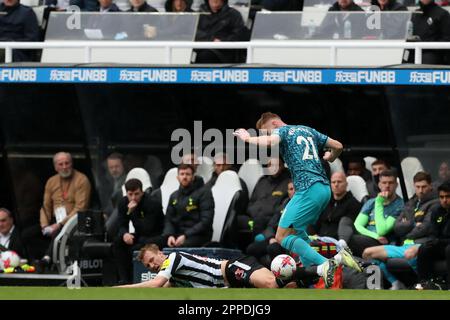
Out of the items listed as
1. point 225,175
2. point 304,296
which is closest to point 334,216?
point 225,175

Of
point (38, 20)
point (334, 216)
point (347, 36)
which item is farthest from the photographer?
point (38, 20)

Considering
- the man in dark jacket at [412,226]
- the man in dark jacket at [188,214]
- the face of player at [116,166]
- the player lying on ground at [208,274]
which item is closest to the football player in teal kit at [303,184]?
the player lying on ground at [208,274]

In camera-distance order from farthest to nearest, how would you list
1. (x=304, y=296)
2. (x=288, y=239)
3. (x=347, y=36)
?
1. (x=347, y=36)
2. (x=288, y=239)
3. (x=304, y=296)

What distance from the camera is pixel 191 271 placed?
1343cm

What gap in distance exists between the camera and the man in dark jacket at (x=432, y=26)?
16.5 metres

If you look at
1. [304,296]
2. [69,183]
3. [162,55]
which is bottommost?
[304,296]

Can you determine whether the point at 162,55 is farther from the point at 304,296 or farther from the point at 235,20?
the point at 304,296

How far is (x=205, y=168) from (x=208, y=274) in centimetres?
425

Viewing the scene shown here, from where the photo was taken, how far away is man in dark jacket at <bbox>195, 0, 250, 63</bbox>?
1734 cm

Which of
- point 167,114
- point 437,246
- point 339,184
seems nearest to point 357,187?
point 339,184

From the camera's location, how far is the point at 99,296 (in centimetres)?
1186

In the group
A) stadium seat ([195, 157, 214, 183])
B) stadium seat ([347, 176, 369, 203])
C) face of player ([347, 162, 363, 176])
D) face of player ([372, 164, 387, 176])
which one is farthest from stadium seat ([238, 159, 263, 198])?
face of player ([372, 164, 387, 176])

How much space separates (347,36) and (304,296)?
608 cm

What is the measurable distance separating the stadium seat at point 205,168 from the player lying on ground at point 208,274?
3942 mm
